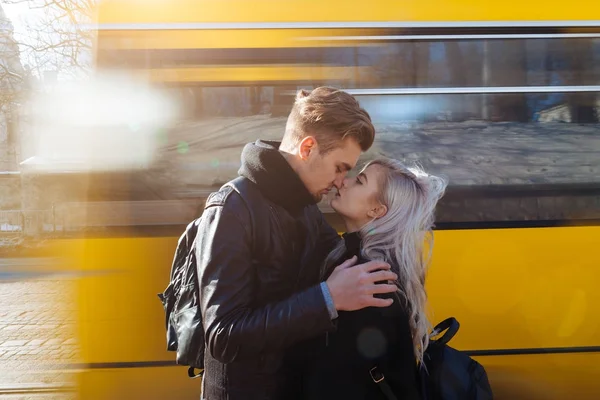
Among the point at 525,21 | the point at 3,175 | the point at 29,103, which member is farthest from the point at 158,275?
the point at 29,103

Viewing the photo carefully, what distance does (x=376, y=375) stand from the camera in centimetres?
175

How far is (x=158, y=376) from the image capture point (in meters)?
3.22

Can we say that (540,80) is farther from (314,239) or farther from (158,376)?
(158,376)

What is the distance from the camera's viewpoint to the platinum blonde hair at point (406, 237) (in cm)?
188

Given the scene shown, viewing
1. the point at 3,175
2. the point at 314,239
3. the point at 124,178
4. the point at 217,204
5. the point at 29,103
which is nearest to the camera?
the point at 217,204

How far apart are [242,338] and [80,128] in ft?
6.76

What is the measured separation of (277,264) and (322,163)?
345 mm

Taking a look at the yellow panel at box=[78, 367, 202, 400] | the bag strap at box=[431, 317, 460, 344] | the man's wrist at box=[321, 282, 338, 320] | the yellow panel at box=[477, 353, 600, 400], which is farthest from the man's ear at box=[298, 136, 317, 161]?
the yellow panel at box=[477, 353, 600, 400]

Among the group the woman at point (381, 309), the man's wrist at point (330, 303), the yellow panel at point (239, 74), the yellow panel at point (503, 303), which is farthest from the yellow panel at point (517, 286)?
the man's wrist at point (330, 303)

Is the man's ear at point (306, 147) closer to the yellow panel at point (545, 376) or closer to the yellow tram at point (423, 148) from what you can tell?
the yellow tram at point (423, 148)

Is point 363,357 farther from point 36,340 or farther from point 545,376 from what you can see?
point 36,340

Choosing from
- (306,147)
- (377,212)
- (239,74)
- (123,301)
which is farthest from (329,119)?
(123,301)

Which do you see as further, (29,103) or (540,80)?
(29,103)

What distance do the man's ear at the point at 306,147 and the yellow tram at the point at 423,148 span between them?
1.43 m
